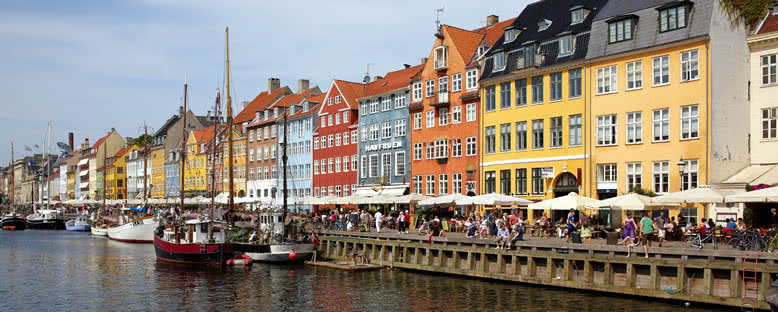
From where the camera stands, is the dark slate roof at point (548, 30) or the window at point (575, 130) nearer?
the window at point (575, 130)

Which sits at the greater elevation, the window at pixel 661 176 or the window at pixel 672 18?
the window at pixel 672 18

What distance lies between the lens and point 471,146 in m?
59.1

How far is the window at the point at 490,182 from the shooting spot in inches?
2196

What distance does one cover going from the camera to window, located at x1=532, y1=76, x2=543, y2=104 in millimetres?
52156

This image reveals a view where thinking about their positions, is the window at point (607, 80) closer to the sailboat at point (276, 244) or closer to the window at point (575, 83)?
the window at point (575, 83)

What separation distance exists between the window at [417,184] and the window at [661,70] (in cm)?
2474

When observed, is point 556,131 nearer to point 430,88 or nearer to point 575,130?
point 575,130

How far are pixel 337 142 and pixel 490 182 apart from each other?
2649 cm

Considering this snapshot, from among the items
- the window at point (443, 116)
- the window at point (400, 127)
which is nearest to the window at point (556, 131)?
the window at point (443, 116)

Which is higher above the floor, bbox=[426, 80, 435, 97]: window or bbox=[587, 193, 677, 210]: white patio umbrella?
bbox=[426, 80, 435, 97]: window

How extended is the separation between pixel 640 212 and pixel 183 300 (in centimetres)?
2694

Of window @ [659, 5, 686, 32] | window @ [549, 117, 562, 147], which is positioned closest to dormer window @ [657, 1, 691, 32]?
window @ [659, 5, 686, 32]

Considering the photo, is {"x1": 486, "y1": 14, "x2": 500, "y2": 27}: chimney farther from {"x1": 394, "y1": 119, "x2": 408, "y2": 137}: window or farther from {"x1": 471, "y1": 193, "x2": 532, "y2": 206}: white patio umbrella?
{"x1": 471, "y1": 193, "x2": 532, "y2": 206}: white patio umbrella

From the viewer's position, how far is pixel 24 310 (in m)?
30.3
